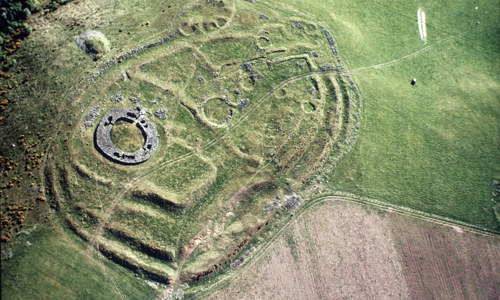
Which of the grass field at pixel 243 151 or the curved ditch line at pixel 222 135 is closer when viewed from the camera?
the grass field at pixel 243 151

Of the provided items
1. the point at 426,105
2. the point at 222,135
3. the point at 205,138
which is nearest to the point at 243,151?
the point at 222,135

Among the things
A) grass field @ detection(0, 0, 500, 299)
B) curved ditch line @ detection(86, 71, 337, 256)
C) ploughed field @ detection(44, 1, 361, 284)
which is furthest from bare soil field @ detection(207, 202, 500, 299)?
curved ditch line @ detection(86, 71, 337, 256)

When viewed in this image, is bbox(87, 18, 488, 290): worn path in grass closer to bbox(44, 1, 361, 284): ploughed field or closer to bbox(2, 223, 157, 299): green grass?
bbox(44, 1, 361, 284): ploughed field

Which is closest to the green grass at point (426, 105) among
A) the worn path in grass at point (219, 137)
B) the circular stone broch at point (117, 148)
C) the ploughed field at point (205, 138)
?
the worn path in grass at point (219, 137)

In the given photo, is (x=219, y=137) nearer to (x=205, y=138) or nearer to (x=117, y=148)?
(x=205, y=138)

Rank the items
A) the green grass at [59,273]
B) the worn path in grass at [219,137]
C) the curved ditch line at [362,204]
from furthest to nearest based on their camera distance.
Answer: the curved ditch line at [362,204] < the worn path in grass at [219,137] < the green grass at [59,273]

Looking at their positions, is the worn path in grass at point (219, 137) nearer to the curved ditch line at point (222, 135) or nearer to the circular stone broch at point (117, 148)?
the curved ditch line at point (222, 135)

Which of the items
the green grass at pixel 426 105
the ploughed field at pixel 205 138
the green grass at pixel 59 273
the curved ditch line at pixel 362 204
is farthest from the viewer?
the green grass at pixel 426 105
